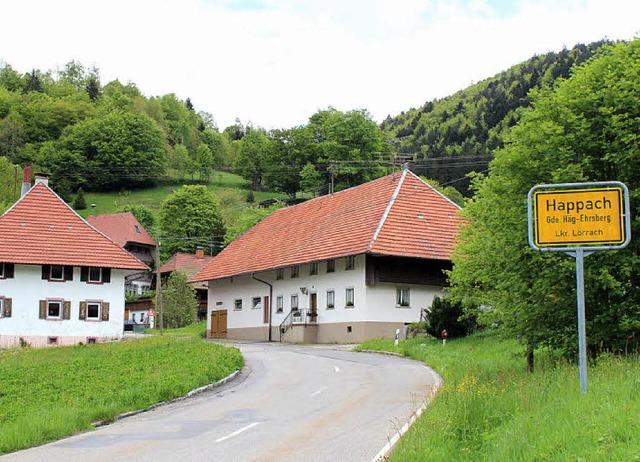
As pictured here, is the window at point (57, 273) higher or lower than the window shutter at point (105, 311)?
higher

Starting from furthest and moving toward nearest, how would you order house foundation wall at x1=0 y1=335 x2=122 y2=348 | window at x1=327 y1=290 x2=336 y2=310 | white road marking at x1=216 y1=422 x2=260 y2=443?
house foundation wall at x1=0 y1=335 x2=122 y2=348 → window at x1=327 y1=290 x2=336 y2=310 → white road marking at x1=216 y1=422 x2=260 y2=443

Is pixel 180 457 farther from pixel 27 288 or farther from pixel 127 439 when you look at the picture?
pixel 27 288

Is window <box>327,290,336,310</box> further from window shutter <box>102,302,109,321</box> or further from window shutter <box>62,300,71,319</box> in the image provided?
window shutter <box>62,300,71,319</box>

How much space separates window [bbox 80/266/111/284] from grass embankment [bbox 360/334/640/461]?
40872mm

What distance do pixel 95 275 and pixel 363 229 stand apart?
1876cm

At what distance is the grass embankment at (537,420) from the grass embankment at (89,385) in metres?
7.27

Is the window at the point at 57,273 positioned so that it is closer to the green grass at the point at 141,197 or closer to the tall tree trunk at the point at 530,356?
the tall tree trunk at the point at 530,356

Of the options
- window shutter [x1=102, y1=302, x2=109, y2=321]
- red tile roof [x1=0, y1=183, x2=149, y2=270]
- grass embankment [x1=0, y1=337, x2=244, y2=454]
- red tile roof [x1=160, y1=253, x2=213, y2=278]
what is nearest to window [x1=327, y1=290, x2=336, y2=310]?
red tile roof [x1=0, y1=183, x2=149, y2=270]

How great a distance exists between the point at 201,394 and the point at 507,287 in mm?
8626

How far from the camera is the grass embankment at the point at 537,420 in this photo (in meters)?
8.43

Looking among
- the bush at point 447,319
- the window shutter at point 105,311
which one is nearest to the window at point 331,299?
the bush at point 447,319

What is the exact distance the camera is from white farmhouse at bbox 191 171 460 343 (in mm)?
44125

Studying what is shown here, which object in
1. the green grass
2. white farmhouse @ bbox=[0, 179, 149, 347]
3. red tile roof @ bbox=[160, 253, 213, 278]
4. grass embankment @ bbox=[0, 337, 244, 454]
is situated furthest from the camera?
the green grass

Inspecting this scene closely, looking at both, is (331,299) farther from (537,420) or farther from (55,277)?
(537,420)
